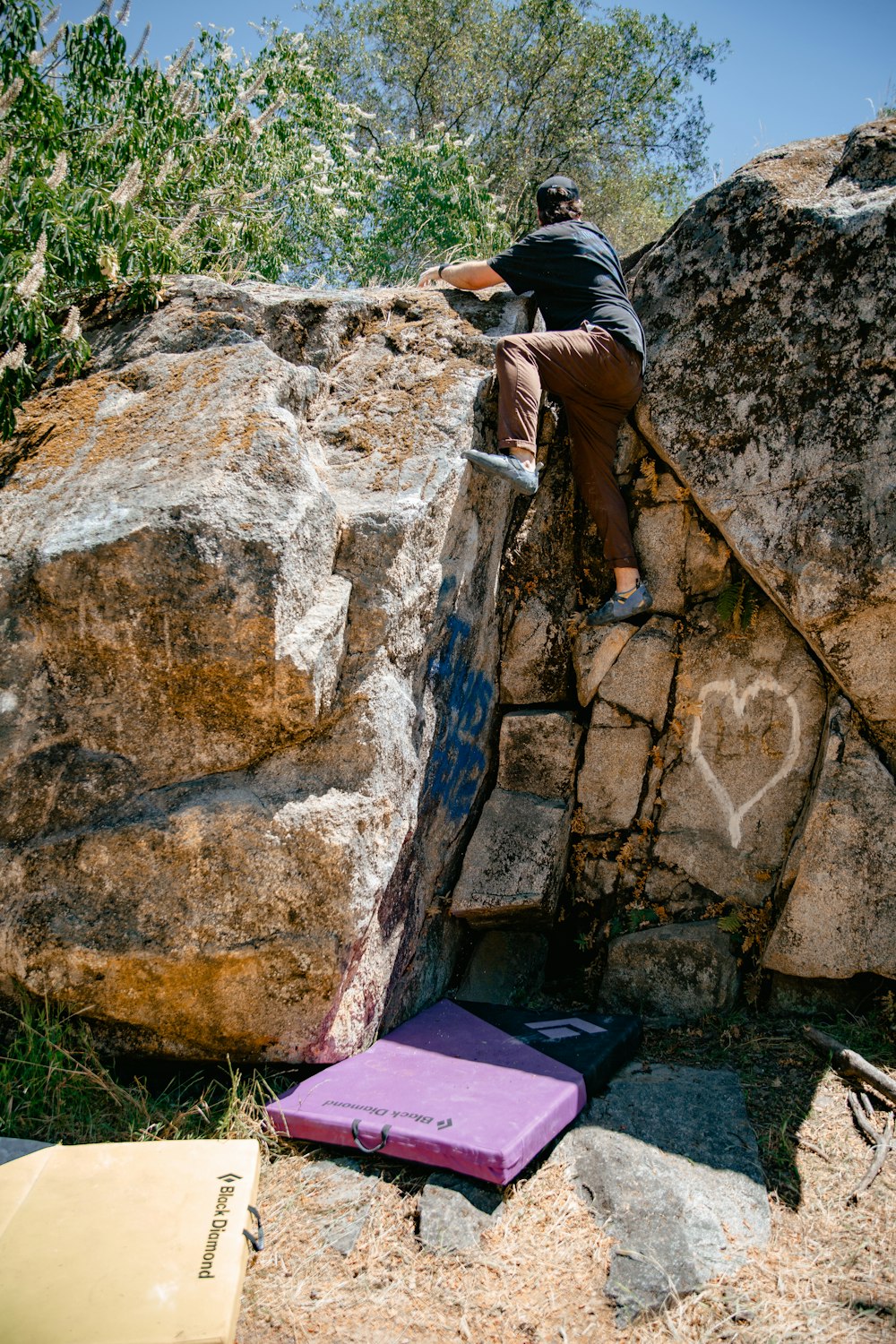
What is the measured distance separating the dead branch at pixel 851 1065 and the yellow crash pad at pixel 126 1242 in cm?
201

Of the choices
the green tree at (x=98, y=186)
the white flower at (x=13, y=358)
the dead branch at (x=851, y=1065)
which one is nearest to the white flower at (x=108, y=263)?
the green tree at (x=98, y=186)

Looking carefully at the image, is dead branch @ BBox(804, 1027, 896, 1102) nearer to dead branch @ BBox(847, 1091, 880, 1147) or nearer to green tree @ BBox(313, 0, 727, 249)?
dead branch @ BBox(847, 1091, 880, 1147)

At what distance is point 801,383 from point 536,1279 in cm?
329

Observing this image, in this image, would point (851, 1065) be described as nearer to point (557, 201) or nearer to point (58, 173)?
point (557, 201)

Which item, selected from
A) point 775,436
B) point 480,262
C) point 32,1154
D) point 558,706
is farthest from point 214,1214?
point 480,262

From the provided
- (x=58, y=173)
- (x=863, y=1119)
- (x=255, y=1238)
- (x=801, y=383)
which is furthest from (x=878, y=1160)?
(x=58, y=173)

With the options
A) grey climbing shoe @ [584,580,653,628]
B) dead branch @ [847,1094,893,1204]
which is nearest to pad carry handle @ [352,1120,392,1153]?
dead branch @ [847,1094,893,1204]

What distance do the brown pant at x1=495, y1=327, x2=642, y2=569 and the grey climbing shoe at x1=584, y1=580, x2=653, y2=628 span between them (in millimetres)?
128

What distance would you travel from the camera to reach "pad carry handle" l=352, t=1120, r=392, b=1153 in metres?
2.71

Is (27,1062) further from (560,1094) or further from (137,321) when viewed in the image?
(137,321)

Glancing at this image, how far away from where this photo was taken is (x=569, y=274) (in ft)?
13.4

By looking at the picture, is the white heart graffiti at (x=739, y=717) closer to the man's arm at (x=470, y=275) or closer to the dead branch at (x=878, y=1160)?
the dead branch at (x=878, y=1160)

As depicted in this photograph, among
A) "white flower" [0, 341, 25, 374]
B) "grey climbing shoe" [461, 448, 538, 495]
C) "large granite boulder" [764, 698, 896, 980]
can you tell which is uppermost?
"white flower" [0, 341, 25, 374]

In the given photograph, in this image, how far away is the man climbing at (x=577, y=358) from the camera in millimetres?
3840
